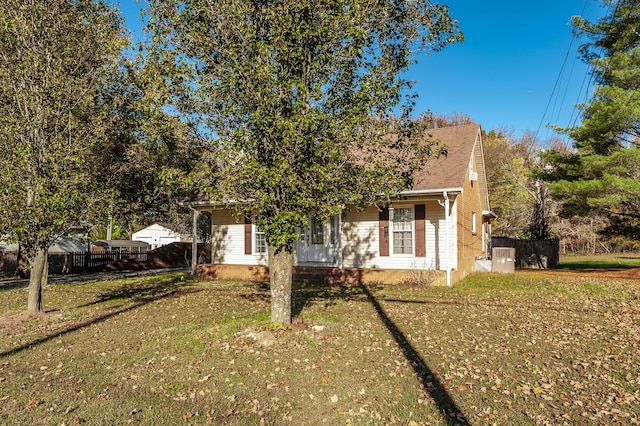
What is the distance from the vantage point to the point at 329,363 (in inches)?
219

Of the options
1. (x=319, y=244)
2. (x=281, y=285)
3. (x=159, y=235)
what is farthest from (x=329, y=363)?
(x=159, y=235)

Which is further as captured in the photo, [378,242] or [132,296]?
[378,242]

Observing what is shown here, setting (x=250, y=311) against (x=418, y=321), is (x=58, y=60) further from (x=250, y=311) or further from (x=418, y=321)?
(x=418, y=321)

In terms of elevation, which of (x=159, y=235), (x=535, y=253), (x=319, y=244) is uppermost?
(x=159, y=235)

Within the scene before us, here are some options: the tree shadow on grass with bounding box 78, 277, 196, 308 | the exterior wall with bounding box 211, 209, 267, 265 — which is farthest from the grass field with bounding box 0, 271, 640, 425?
the exterior wall with bounding box 211, 209, 267, 265

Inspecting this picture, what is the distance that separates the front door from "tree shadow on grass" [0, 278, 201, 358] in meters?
4.03

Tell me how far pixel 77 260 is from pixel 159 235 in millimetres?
29524

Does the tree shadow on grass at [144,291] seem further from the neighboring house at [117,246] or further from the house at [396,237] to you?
the neighboring house at [117,246]

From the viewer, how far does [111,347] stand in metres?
6.44

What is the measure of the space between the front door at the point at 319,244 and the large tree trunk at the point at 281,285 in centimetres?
747

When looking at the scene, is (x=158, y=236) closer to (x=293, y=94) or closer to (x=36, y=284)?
(x=36, y=284)

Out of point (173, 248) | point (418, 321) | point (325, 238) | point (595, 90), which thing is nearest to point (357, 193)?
point (418, 321)

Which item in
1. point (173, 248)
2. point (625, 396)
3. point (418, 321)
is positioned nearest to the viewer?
point (625, 396)

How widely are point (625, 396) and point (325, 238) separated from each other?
10.7m
